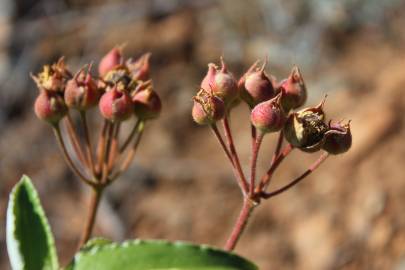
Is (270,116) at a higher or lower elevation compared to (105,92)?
lower

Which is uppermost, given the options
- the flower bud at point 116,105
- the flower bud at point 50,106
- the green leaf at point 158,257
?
the flower bud at point 50,106

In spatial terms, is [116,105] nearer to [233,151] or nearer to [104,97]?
[104,97]

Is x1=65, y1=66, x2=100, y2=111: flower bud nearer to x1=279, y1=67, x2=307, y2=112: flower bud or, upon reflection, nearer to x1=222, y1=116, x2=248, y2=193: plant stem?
x1=222, y1=116, x2=248, y2=193: plant stem

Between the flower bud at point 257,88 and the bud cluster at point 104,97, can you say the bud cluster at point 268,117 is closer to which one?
the flower bud at point 257,88

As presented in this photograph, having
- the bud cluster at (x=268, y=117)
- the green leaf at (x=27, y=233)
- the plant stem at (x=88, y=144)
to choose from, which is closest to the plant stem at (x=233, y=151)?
the bud cluster at (x=268, y=117)

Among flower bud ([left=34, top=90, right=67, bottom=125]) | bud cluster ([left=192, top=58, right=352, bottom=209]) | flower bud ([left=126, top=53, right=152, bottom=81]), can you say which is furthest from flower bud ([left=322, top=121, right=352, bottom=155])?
flower bud ([left=34, top=90, right=67, bottom=125])

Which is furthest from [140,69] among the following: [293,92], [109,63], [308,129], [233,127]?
[233,127]

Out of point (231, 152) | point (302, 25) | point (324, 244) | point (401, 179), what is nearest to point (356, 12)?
point (302, 25)

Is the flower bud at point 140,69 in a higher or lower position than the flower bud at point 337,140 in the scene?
higher
